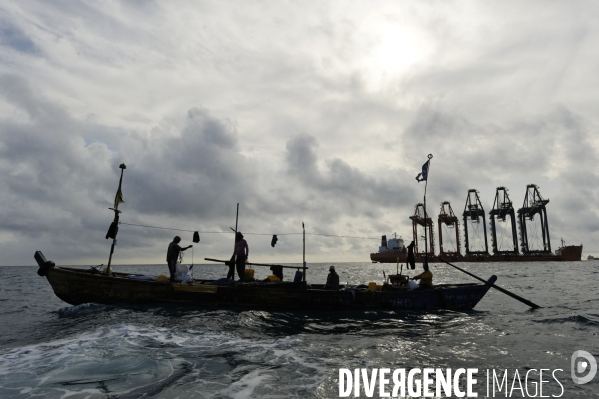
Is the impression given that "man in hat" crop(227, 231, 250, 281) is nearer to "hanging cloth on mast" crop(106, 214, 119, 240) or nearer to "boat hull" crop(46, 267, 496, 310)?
"boat hull" crop(46, 267, 496, 310)

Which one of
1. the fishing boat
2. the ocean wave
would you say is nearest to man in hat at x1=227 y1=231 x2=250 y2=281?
the fishing boat

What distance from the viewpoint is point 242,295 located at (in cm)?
1655

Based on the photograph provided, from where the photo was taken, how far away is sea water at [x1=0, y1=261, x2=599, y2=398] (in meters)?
7.48

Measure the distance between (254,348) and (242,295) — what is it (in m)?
6.35

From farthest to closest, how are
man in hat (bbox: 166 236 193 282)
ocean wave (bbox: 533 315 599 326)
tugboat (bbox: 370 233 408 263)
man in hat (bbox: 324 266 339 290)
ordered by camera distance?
1. tugboat (bbox: 370 233 408 263)
2. man in hat (bbox: 324 266 339 290)
3. man in hat (bbox: 166 236 193 282)
4. ocean wave (bbox: 533 315 599 326)

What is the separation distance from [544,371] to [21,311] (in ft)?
75.2

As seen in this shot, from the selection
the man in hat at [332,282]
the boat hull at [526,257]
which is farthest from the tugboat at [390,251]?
the man in hat at [332,282]

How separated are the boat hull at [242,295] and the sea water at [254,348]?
0.41 meters

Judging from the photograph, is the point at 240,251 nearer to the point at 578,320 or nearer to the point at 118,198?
the point at 118,198

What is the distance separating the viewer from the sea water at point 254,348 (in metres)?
7.48

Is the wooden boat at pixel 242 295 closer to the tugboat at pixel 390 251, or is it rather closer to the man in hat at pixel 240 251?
the man in hat at pixel 240 251

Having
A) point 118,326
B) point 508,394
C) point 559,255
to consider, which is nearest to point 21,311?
point 118,326

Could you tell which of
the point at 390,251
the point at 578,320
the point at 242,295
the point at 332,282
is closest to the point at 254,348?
the point at 242,295

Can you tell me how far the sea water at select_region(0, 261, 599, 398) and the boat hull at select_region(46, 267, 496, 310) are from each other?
41 centimetres
